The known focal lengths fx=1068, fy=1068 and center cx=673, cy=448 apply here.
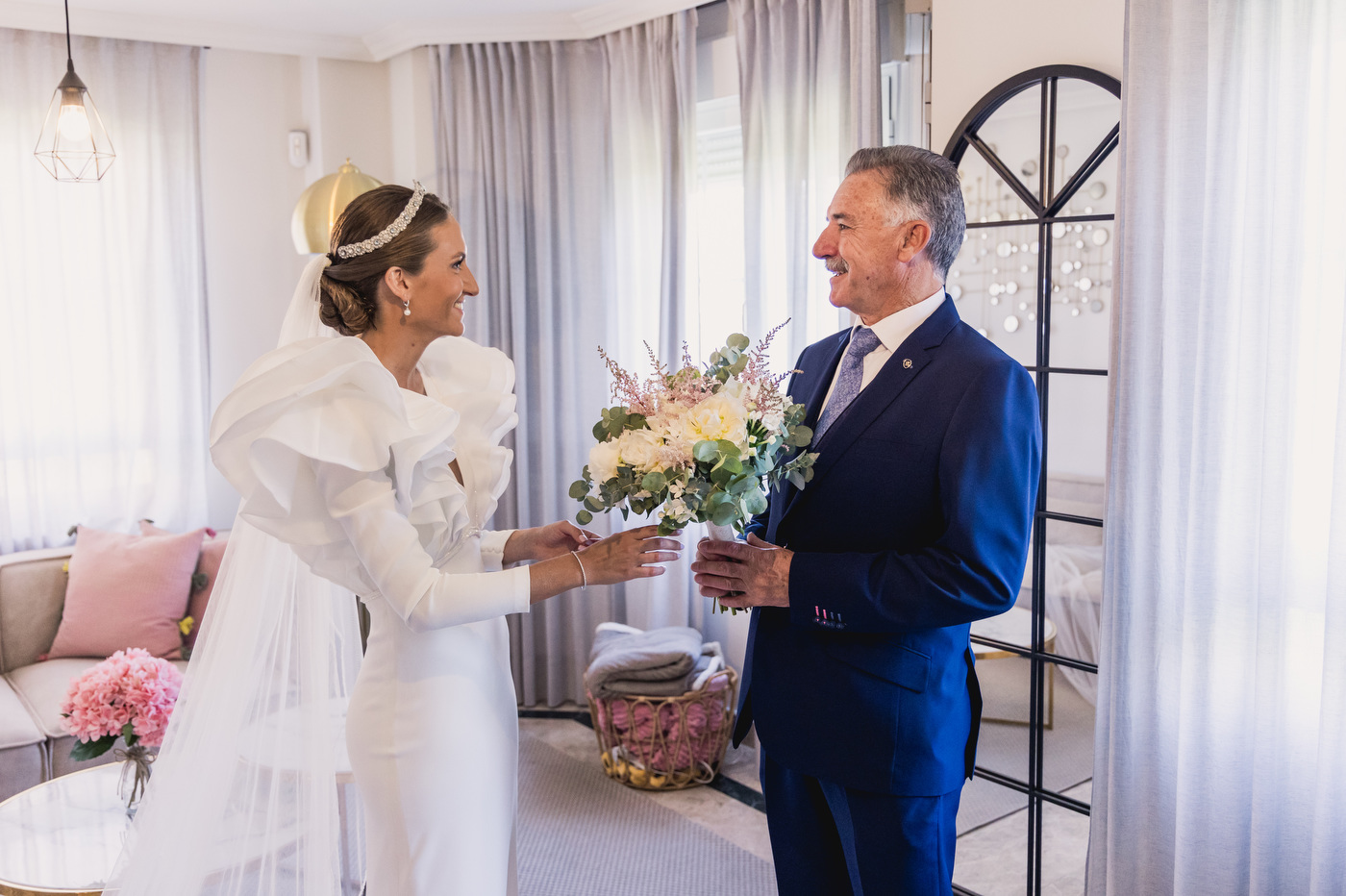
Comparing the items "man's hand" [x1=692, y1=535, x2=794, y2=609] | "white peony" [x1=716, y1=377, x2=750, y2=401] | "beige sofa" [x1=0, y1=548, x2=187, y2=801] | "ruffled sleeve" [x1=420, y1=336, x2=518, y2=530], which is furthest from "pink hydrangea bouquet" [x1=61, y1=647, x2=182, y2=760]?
"white peony" [x1=716, y1=377, x2=750, y2=401]

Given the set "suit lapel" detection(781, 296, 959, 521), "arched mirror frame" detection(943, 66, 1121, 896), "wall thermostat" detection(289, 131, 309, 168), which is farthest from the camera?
"wall thermostat" detection(289, 131, 309, 168)

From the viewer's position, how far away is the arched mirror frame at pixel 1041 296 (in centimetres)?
257

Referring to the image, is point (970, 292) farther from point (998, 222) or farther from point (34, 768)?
point (34, 768)

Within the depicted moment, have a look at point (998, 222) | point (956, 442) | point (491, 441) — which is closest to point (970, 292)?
point (998, 222)

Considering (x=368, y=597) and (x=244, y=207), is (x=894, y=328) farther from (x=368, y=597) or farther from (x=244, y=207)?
(x=244, y=207)

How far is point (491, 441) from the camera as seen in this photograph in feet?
7.08

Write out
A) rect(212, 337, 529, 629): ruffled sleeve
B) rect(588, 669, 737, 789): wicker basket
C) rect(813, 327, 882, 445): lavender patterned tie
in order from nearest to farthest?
rect(212, 337, 529, 629): ruffled sleeve < rect(813, 327, 882, 445): lavender patterned tie < rect(588, 669, 737, 789): wicker basket

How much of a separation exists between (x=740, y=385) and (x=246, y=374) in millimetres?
814

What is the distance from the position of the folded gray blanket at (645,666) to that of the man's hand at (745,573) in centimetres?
185

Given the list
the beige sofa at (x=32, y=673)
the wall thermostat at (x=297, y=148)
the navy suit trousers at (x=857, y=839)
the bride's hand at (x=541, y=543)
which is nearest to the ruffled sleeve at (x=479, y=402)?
the bride's hand at (x=541, y=543)

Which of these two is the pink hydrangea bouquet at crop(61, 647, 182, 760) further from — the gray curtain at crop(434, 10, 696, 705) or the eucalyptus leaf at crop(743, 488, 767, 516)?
the gray curtain at crop(434, 10, 696, 705)

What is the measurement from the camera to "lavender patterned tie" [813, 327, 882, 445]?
6.76ft

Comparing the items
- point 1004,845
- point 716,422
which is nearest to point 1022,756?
point 1004,845

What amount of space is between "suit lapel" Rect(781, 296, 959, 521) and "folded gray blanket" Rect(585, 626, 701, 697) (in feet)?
6.38
